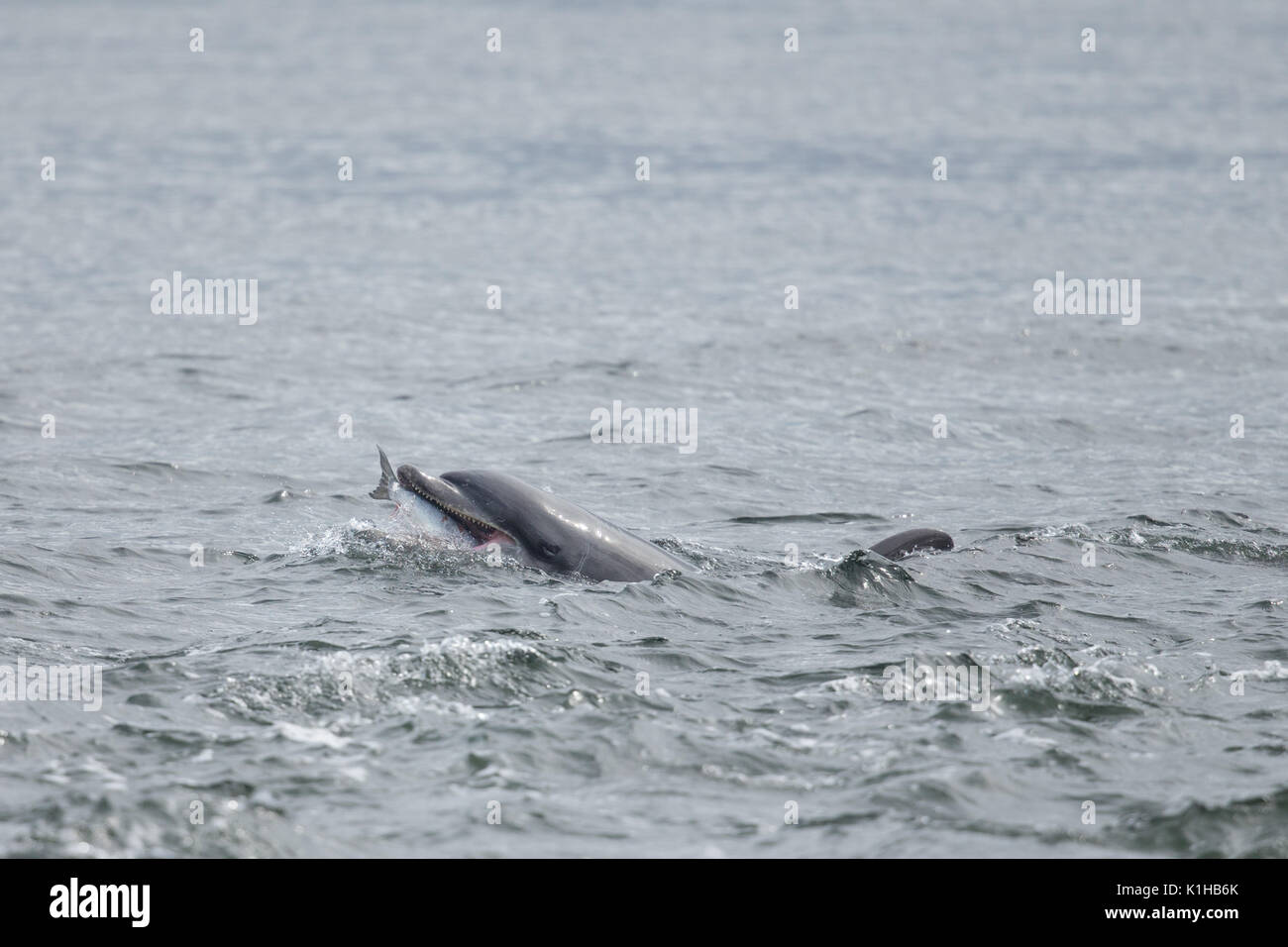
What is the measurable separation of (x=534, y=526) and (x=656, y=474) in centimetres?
564

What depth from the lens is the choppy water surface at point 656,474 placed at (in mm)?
10195

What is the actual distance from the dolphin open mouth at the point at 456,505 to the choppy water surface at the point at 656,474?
0.88 ft

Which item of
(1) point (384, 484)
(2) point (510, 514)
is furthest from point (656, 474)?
(1) point (384, 484)

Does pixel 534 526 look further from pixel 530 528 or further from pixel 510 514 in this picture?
pixel 510 514

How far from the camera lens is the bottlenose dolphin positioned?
14742 millimetres

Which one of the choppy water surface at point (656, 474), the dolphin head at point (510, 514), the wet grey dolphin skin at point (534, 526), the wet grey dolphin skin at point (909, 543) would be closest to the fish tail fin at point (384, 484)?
the wet grey dolphin skin at point (534, 526)

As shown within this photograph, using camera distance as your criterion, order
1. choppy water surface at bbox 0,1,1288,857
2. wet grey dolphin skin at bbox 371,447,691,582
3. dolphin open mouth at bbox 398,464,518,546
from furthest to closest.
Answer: dolphin open mouth at bbox 398,464,518,546
wet grey dolphin skin at bbox 371,447,691,582
choppy water surface at bbox 0,1,1288,857

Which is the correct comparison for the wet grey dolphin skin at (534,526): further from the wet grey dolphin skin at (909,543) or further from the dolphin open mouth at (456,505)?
the wet grey dolphin skin at (909,543)

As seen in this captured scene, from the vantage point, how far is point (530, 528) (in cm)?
1488

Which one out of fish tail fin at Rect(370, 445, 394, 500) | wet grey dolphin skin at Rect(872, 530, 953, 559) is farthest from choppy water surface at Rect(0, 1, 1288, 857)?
fish tail fin at Rect(370, 445, 394, 500)

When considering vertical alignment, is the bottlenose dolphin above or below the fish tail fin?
below

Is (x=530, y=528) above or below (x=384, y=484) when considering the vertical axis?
below

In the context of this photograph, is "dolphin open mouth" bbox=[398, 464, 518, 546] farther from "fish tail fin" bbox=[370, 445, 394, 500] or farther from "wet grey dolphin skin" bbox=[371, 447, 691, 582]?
"fish tail fin" bbox=[370, 445, 394, 500]

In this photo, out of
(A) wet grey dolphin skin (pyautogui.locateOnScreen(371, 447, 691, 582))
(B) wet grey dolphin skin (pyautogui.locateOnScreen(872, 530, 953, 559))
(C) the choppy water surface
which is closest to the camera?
(C) the choppy water surface
